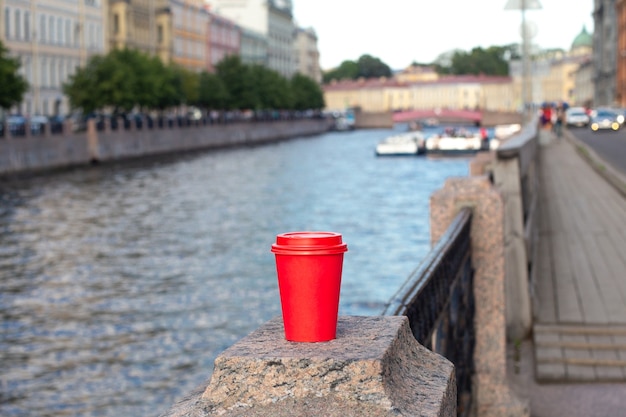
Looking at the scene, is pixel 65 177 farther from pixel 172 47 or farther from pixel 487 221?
pixel 172 47

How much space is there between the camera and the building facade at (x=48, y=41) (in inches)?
2837

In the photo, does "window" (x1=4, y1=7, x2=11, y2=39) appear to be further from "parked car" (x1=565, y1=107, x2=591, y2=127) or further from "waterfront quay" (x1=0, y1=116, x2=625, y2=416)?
"parked car" (x1=565, y1=107, x2=591, y2=127)

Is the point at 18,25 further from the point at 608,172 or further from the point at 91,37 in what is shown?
the point at 608,172

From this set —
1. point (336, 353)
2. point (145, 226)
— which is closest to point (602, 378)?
point (336, 353)

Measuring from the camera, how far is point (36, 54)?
245ft

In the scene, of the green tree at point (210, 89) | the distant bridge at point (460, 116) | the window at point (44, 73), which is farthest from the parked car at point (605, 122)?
the distant bridge at point (460, 116)

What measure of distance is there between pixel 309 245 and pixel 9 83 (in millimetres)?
51402

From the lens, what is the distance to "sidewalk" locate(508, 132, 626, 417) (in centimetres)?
727

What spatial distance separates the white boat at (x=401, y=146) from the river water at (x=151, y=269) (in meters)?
25.5

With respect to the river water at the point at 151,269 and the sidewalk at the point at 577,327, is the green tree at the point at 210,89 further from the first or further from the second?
the sidewalk at the point at 577,327

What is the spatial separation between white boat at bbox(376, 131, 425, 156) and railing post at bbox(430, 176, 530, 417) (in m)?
67.4

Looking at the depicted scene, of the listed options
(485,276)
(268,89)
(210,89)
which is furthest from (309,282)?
(268,89)

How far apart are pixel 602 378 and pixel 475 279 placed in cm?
122

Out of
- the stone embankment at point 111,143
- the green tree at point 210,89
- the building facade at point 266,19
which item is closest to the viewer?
the stone embankment at point 111,143
